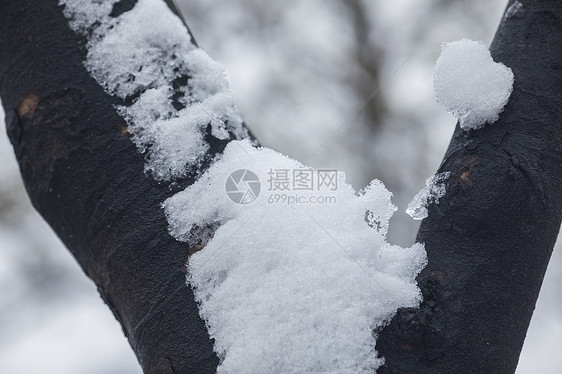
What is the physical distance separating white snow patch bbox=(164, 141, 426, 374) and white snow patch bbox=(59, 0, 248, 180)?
→ 5 cm

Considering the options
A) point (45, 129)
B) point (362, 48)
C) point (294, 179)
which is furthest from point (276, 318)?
point (362, 48)

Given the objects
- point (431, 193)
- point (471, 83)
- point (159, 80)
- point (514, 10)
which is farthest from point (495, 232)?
point (159, 80)

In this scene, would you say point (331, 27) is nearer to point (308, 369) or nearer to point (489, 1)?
point (489, 1)

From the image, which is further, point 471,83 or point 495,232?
point 471,83

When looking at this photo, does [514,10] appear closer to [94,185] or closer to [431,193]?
[431,193]

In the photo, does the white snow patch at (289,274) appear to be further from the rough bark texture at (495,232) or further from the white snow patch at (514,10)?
the white snow patch at (514,10)

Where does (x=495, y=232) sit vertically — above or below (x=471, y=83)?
below

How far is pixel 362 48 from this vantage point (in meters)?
5.34

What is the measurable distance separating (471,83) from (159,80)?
47 cm

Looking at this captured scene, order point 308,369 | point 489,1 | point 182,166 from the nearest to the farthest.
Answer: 1. point 308,369
2. point 182,166
3. point 489,1

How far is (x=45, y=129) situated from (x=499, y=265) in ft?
2.03

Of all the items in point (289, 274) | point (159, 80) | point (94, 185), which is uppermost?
point (159, 80)

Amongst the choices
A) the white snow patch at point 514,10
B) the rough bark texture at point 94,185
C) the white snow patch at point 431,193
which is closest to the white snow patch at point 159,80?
the rough bark texture at point 94,185

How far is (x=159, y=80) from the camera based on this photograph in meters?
0.78
